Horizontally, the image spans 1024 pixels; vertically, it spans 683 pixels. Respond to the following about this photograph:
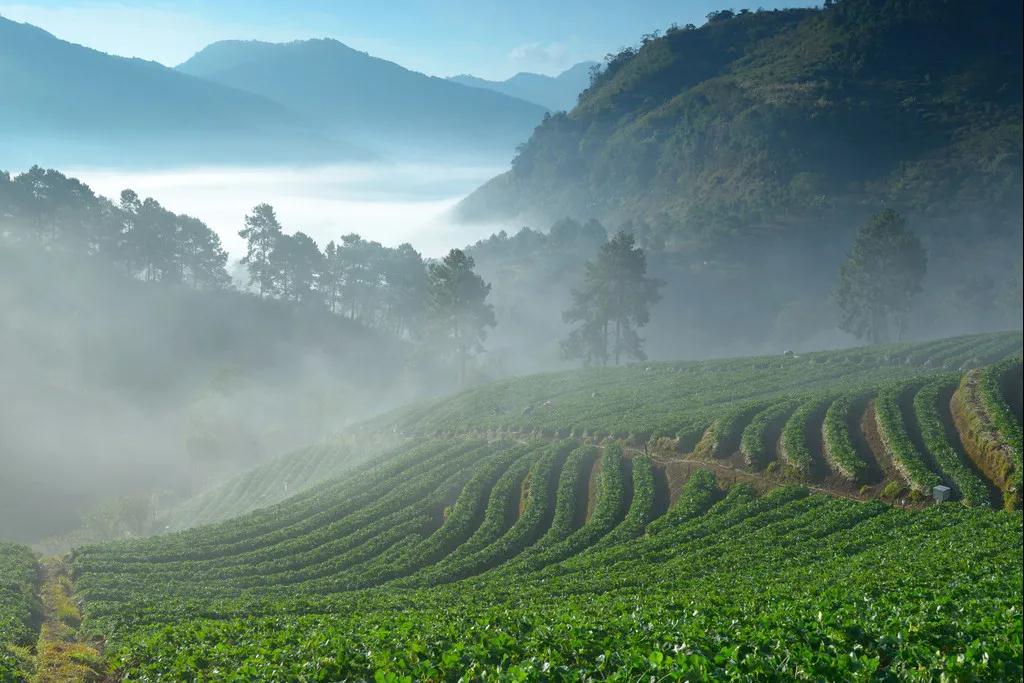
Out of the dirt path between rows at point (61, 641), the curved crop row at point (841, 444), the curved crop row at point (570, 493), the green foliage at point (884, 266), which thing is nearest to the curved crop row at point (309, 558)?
the dirt path between rows at point (61, 641)

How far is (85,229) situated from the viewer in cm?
11681

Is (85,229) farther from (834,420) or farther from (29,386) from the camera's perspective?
(834,420)

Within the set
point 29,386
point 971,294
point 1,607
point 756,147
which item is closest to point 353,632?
point 1,607

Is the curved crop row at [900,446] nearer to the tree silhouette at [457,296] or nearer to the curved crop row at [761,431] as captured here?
the curved crop row at [761,431]

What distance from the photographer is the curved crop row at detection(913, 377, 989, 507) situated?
34.4 m

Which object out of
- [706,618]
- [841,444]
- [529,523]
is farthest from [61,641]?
[841,444]

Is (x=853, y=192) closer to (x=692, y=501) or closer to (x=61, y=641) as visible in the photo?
(x=692, y=501)

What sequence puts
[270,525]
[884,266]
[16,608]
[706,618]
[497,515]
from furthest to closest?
[884,266]
[270,525]
[497,515]
[16,608]
[706,618]

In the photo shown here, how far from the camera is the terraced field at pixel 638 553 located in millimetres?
14961

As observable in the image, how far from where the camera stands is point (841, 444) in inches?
1650

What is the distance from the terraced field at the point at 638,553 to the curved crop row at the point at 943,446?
157mm

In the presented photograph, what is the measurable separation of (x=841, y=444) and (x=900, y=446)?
3.01m

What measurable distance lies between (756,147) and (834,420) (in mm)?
152670

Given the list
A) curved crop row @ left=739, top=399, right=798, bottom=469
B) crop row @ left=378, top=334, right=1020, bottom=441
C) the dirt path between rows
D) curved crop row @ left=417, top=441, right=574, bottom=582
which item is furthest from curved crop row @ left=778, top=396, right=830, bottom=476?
the dirt path between rows
